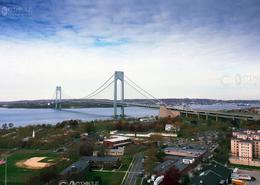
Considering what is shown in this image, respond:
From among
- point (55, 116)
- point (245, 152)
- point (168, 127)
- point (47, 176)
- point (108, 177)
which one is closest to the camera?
point (47, 176)

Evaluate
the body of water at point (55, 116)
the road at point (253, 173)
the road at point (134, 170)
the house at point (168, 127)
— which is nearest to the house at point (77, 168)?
the road at point (134, 170)

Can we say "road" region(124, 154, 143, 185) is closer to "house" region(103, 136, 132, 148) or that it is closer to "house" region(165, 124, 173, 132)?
"house" region(103, 136, 132, 148)

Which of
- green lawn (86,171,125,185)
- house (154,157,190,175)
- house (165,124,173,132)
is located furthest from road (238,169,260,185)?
house (165,124,173,132)

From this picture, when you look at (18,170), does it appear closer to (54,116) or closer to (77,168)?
(77,168)

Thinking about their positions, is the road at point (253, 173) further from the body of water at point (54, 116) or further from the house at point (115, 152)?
the body of water at point (54, 116)

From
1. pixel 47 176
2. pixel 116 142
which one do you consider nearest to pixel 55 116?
pixel 116 142

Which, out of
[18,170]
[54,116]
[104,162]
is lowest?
[18,170]
